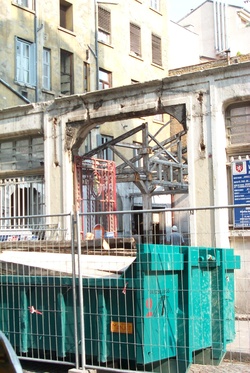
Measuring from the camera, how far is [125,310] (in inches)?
233

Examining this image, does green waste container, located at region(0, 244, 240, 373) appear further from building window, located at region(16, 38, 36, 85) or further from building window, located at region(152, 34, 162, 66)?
building window, located at region(152, 34, 162, 66)

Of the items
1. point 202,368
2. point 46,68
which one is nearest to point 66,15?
point 46,68

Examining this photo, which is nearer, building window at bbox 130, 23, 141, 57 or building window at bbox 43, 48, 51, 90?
building window at bbox 43, 48, 51, 90

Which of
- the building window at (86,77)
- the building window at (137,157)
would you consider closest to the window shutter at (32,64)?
the building window at (86,77)

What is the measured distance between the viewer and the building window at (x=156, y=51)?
28.8 meters

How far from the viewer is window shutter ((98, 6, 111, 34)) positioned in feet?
83.9

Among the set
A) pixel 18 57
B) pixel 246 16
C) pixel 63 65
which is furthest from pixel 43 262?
pixel 246 16

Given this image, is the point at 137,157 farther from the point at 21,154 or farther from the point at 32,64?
the point at 32,64

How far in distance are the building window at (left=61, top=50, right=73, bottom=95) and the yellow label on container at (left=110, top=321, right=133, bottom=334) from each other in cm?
1849

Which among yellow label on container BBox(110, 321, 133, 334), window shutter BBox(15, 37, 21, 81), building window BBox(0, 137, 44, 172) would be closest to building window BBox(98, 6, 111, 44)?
window shutter BBox(15, 37, 21, 81)

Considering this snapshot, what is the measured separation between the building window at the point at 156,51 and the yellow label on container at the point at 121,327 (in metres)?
24.3

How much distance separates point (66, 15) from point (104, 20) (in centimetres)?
248

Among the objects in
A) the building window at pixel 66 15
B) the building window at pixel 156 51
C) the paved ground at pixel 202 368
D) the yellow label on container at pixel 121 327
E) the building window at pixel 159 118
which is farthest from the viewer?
the building window at pixel 156 51

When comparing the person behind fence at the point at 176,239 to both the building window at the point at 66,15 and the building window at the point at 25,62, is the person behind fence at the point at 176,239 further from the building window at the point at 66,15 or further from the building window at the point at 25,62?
the building window at the point at 66,15
